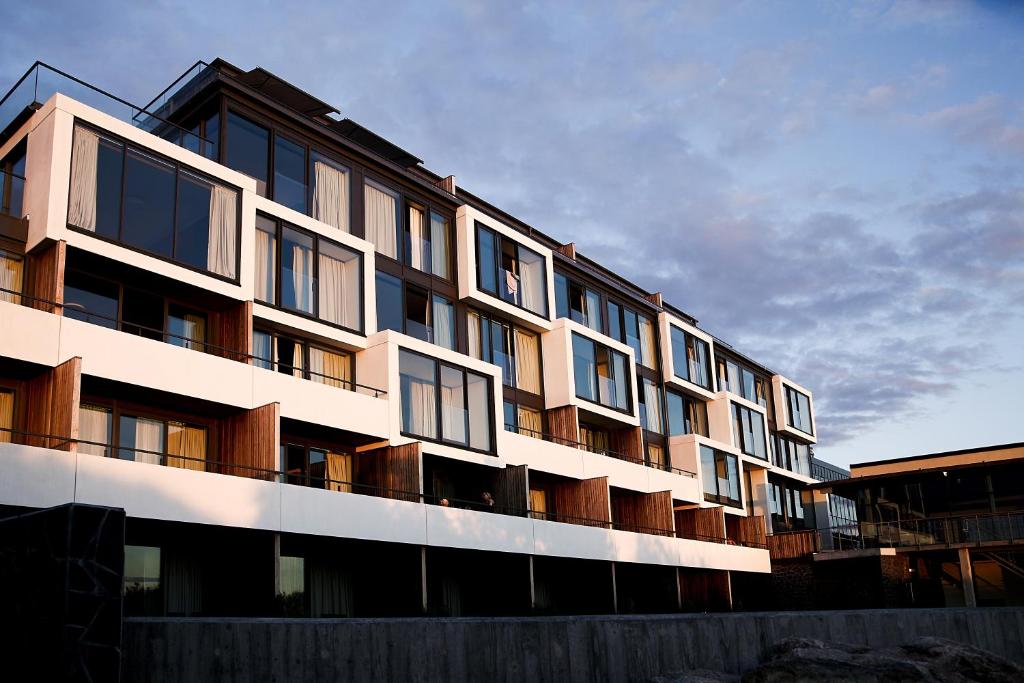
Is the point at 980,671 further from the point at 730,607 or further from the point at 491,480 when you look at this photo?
the point at 730,607

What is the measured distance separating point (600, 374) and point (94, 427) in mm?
21388

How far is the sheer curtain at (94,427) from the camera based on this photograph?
2284cm

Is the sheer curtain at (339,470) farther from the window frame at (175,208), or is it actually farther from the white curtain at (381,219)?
the white curtain at (381,219)

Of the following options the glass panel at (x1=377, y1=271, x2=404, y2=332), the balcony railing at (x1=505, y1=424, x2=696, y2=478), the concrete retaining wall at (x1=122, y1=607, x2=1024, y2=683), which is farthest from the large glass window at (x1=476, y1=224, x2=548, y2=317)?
the concrete retaining wall at (x1=122, y1=607, x2=1024, y2=683)

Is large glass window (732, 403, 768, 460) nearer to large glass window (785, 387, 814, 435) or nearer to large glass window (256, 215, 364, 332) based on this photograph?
→ large glass window (785, 387, 814, 435)

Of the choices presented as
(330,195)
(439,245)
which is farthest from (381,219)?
(439,245)

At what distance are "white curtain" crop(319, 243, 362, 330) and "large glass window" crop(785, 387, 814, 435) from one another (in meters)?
37.2

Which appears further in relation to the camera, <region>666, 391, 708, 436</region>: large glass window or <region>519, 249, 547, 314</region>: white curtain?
<region>666, 391, 708, 436</region>: large glass window

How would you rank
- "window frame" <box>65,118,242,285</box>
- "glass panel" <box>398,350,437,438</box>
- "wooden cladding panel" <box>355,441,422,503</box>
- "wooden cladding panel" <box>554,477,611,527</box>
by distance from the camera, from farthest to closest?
1. "wooden cladding panel" <box>554,477,611,527</box>
2. "glass panel" <box>398,350,437,438</box>
3. "wooden cladding panel" <box>355,441,422,503</box>
4. "window frame" <box>65,118,242,285</box>

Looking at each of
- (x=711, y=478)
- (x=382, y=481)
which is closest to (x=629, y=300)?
(x=711, y=478)

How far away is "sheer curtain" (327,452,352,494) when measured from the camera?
93.5ft

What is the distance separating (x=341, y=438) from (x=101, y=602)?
60.8 feet

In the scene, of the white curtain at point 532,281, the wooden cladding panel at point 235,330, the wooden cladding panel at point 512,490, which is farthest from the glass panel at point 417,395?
the white curtain at point 532,281

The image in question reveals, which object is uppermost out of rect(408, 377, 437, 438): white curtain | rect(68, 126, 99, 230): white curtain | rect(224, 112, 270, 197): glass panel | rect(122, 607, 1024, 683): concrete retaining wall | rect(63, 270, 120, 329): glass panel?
rect(224, 112, 270, 197): glass panel
